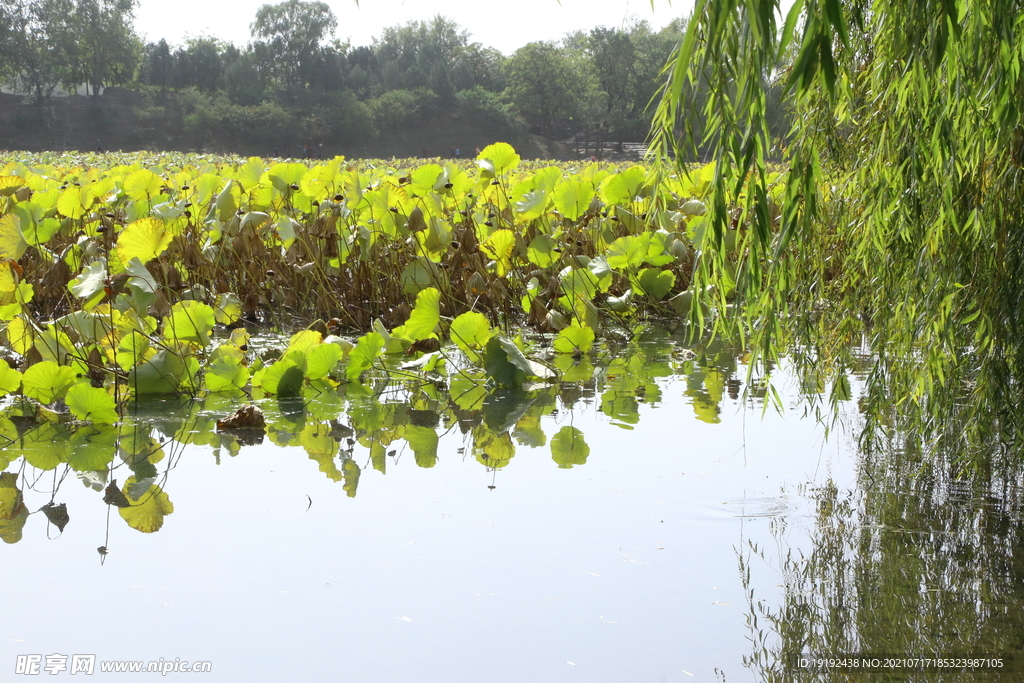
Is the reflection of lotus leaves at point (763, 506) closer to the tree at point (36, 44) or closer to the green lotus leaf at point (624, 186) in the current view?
the green lotus leaf at point (624, 186)

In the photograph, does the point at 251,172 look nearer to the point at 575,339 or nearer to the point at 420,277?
the point at 420,277

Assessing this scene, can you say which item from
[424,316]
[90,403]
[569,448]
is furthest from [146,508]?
[424,316]

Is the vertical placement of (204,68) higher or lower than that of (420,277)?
higher

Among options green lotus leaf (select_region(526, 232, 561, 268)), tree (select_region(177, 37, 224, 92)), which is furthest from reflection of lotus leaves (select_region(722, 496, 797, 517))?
tree (select_region(177, 37, 224, 92))

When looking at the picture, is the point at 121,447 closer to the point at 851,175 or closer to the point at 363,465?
the point at 363,465

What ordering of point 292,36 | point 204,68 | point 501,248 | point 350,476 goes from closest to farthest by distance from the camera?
point 350,476, point 501,248, point 204,68, point 292,36

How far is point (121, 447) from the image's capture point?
201 centimetres

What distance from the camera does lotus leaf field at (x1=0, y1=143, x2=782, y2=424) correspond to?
2.59 m

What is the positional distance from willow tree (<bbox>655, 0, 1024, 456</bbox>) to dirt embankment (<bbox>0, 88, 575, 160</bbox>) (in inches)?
1514

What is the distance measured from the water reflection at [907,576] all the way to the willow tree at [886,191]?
13 cm

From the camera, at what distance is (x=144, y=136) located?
41.6 metres

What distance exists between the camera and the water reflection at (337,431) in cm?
173

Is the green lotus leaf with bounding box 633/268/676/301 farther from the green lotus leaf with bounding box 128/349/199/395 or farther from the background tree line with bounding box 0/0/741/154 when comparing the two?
the background tree line with bounding box 0/0/741/154

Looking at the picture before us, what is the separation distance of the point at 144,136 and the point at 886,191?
44.7 meters
